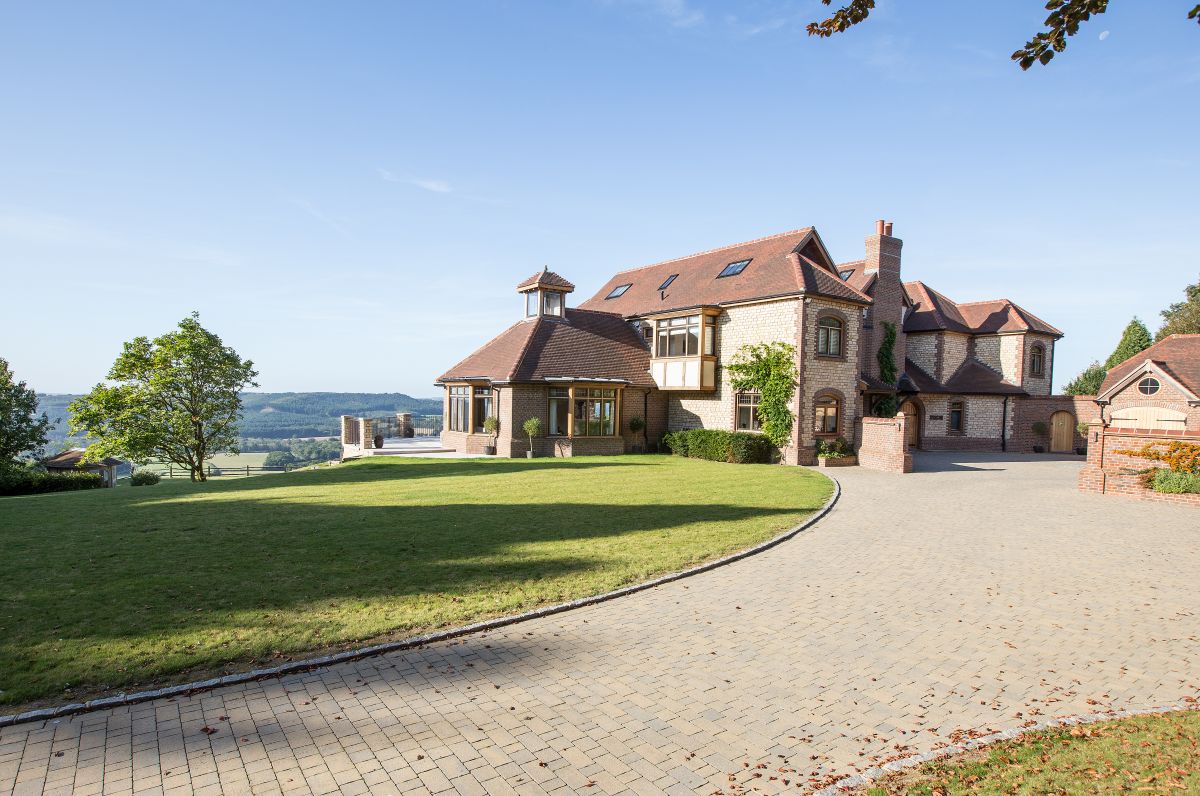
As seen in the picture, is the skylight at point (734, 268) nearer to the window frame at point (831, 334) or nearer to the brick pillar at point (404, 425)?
the window frame at point (831, 334)

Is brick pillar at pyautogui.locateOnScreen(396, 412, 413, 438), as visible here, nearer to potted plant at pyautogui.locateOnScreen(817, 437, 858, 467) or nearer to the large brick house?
the large brick house

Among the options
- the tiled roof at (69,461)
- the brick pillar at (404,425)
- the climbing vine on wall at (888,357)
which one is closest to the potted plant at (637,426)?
the climbing vine on wall at (888,357)

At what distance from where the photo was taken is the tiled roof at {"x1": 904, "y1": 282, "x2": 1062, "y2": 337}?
32.7m

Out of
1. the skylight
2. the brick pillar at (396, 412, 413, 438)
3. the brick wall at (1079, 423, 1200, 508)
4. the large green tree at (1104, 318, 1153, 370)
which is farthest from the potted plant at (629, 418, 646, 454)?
the large green tree at (1104, 318, 1153, 370)

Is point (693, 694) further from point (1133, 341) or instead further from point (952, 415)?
point (1133, 341)

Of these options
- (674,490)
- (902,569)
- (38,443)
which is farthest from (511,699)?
(38,443)

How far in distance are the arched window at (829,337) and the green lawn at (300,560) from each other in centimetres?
899

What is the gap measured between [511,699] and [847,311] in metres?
23.2

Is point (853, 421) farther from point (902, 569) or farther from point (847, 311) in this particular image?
point (902, 569)

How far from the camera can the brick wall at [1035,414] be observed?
3212 cm

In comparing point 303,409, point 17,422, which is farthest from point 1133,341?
point 303,409

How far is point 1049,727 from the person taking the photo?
15.3 ft

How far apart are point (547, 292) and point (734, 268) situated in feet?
28.6

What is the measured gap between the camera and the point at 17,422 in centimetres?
2784
